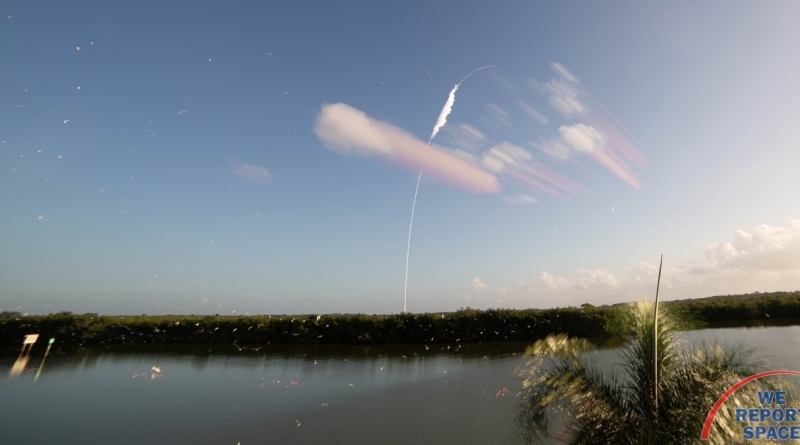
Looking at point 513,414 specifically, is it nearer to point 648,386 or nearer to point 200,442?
point 648,386

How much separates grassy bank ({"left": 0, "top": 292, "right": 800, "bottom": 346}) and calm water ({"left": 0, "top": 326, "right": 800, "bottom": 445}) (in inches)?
155

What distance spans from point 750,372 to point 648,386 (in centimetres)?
123

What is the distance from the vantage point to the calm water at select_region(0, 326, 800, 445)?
11.1m

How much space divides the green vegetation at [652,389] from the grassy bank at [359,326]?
997 inches

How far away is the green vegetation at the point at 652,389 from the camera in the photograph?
4.47m

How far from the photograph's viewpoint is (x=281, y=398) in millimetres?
15117

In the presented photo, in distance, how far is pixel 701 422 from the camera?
4.39m

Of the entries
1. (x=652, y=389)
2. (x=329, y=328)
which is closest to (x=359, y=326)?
(x=329, y=328)

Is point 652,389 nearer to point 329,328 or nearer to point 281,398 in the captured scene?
point 281,398
